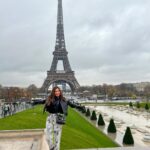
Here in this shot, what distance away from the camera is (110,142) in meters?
18.4

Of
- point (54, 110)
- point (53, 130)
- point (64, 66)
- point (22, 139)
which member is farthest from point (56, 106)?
point (64, 66)

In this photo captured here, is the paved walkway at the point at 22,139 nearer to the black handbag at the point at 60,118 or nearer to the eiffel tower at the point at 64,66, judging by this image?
the black handbag at the point at 60,118

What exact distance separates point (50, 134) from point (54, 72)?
3599 inches

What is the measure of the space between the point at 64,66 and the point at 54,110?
92.6 m

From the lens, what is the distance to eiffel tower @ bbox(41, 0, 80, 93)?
3848 inches

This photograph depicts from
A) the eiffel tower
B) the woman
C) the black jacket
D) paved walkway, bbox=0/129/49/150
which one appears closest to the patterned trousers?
the woman

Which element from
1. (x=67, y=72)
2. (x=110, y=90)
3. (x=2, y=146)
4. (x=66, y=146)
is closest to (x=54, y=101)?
(x=2, y=146)

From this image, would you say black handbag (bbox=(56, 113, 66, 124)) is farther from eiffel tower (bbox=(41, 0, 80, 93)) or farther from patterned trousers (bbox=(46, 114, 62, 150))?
eiffel tower (bbox=(41, 0, 80, 93))

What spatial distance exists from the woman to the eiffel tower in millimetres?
89874

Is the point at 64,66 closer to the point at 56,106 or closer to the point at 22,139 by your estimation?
the point at 22,139

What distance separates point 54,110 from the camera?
6.64 m

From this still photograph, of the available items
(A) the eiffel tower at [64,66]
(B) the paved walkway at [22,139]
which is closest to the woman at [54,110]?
(B) the paved walkway at [22,139]

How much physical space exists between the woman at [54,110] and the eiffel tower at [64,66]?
89.9 m

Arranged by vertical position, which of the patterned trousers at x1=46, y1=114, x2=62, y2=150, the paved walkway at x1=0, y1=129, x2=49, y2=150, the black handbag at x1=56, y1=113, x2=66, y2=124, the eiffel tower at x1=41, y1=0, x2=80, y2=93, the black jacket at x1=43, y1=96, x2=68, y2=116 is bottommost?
the paved walkway at x1=0, y1=129, x2=49, y2=150
